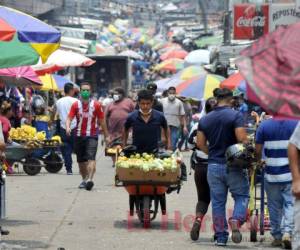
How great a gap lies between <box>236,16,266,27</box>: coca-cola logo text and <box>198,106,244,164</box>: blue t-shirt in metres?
14.1

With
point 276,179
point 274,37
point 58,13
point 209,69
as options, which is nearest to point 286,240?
point 276,179

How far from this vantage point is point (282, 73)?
5.63 metres

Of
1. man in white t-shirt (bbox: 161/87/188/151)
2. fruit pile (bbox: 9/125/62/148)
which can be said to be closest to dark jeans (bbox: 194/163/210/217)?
fruit pile (bbox: 9/125/62/148)

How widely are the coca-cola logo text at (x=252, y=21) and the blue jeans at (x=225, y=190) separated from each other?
14224 millimetres

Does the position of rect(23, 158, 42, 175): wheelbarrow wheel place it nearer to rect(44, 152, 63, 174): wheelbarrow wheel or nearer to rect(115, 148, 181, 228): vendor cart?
rect(44, 152, 63, 174): wheelbarrow wheel

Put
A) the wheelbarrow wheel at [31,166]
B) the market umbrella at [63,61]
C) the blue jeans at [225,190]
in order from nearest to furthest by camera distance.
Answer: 1. the blue jeans at [225,190]
2. the wheelbarrow wheel at [31,166]
3. the market umbrella at [63,61]

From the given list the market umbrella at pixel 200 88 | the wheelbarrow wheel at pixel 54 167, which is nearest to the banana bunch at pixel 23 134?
the wheelbarrow wheel at pixel 54 167

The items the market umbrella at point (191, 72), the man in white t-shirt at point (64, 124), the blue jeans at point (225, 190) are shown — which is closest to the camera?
the blue jeans at point (225, 190)

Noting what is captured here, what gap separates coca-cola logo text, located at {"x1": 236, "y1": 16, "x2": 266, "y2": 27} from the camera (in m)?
24.7

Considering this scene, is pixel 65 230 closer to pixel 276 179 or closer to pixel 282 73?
pixel 276 179

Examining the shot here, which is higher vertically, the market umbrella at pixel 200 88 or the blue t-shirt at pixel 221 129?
the blue t-shirt at pixel 221 129

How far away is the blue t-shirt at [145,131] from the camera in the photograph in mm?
12703

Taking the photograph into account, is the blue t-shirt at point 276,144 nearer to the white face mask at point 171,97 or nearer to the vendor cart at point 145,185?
the vendor cart at point 145,185

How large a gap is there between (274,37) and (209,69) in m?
32.9
